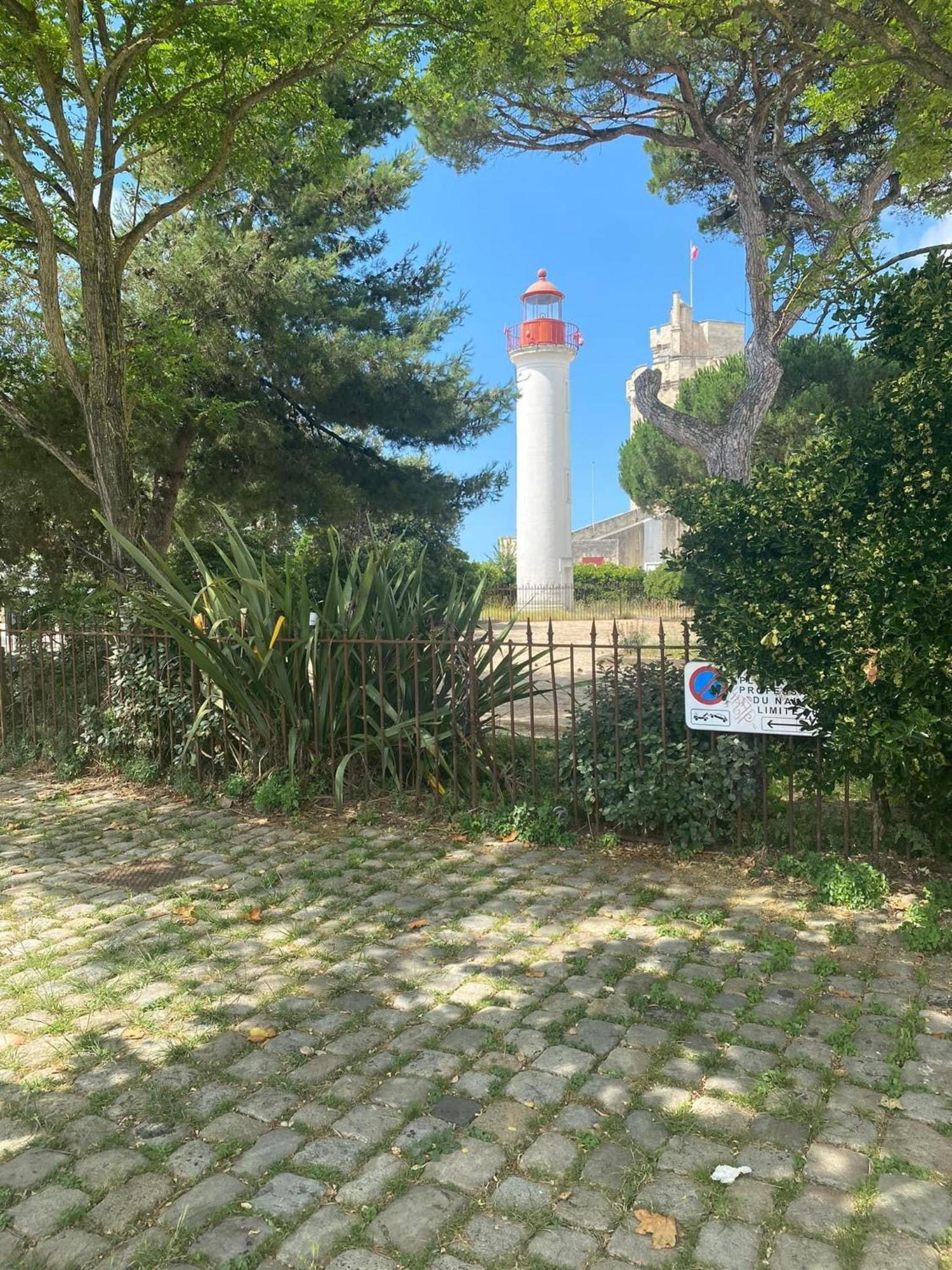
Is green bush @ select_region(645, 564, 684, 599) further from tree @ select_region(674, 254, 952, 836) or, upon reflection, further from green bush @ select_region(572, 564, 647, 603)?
tree @ select_region(674, 254, 952, 836)

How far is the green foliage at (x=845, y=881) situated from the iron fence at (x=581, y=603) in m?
21.7

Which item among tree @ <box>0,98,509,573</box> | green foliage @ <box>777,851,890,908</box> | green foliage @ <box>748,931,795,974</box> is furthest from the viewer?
tree @ <box>0,98,509,573</box>

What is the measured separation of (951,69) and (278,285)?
795 cm

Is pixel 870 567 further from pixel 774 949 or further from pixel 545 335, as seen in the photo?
pixel 545 335

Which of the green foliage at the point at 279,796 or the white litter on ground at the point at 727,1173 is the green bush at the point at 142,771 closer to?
the green foliage at the point at 279,796

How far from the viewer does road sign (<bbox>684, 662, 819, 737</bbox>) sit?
4555 mm

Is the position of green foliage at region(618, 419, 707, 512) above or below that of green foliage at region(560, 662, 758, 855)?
above

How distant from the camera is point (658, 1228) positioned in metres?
2.14

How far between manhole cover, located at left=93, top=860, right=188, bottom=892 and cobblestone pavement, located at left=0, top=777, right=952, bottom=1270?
0.15m

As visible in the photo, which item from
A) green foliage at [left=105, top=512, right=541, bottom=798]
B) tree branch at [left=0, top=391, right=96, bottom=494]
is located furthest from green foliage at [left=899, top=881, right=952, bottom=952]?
tree branch at [left=0, top=391, right=96, bottom=494]

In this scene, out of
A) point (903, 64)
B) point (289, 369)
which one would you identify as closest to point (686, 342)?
point (289, 369)

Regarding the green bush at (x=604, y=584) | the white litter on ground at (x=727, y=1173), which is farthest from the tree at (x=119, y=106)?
the green bush at (x=604, y=584)

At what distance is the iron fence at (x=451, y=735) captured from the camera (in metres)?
4.86

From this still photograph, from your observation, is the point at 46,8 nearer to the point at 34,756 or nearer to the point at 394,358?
the point at 394,358
